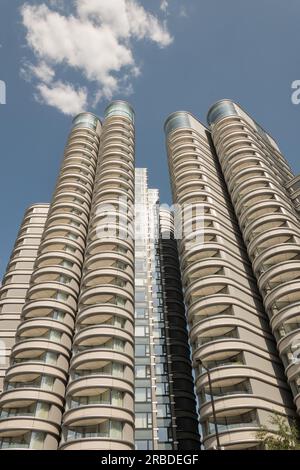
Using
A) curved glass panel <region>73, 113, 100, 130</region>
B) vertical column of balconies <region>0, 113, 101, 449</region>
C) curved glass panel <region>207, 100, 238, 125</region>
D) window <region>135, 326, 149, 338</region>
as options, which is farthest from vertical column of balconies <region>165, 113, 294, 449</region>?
curved glass panel <region>73, 113, 100, 130</region>

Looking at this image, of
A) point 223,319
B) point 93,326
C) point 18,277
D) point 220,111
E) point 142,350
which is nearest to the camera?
point 223,319

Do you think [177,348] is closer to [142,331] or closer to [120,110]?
[142,331]

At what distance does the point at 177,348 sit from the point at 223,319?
1869cm

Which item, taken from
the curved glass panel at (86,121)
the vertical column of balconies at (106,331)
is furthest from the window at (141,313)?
the curved glass panel at (86,121)

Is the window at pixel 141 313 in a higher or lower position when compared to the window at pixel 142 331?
higher

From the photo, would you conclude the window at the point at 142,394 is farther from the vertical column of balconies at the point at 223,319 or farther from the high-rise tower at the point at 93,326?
the vertical column of balconies at the point at 223,319

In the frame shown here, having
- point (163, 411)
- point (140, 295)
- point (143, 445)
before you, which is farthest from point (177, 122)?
point (143, 445)

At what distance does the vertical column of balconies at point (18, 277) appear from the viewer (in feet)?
190

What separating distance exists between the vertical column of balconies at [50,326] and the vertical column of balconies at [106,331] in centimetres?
220

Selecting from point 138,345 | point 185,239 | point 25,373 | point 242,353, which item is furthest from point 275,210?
point 25,373

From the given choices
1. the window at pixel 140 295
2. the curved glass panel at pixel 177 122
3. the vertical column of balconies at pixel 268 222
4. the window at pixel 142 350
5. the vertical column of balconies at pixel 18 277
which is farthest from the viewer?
the curved glass panel at pixel 177 122

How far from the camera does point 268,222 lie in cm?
5344
